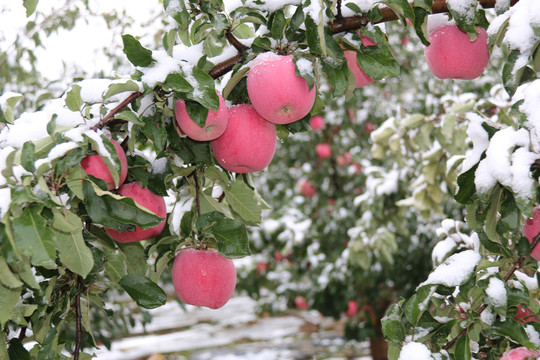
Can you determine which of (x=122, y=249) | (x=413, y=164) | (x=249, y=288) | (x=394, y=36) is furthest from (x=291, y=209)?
(x=122, y=249)

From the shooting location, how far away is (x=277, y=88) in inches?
39.3

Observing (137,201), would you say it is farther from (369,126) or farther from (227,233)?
(369,126)

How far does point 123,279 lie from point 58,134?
31 cm

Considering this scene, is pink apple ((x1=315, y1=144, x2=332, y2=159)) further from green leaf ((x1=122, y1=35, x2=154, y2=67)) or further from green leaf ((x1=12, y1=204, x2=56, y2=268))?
green leaf ((x1=12, y1=204, x2=56, y2=268))

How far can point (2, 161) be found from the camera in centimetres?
87

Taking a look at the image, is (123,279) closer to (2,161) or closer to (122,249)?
(122,249)

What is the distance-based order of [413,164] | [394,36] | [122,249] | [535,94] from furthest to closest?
[394,36] < [413,164] < [122,249] < [535,94]

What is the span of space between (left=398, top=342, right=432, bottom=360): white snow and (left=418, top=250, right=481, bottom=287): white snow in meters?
0.10

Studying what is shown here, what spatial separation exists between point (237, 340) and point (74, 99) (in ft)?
18.6

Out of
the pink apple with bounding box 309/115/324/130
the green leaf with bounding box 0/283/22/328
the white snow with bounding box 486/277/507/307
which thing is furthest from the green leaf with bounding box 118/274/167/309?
the pink apple with bounding box 309/115/324/130

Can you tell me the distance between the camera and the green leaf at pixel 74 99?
94 centimetres

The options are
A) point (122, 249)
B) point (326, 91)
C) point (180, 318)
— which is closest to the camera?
point (122, 249)

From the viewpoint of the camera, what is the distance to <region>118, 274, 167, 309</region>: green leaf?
100 centimetres

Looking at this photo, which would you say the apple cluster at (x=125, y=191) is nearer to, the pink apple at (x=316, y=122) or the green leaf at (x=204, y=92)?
the green leaf at (x=204, y=92)
